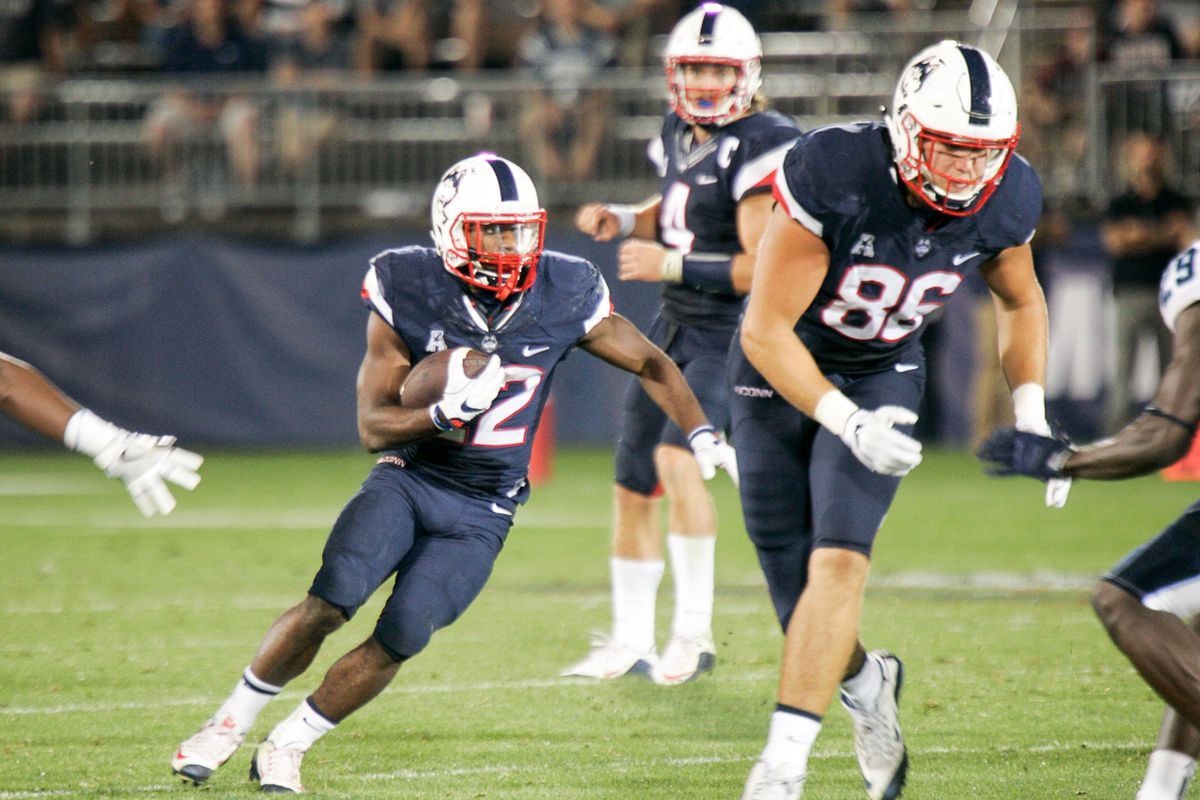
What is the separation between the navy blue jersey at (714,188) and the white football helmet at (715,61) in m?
0.07

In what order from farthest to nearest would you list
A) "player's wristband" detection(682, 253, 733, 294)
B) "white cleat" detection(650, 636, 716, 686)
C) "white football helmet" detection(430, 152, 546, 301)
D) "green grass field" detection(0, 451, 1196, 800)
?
"player's wristband" detection(682, 253, 733, 294)
"white cleat" detection(650, 636, 716, 686)
"white football helmet" detection(430, 152, 546, 301)
"green grass field" detection(0, 451, 1196, 800)

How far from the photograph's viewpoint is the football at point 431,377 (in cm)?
404

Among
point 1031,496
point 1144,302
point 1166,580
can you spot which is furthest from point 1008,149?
point 1144,302

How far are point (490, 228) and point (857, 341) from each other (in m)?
0.98

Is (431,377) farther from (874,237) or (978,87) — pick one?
(978,87)

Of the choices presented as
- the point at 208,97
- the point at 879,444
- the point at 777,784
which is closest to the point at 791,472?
the point at 879,444

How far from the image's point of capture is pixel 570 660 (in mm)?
5590

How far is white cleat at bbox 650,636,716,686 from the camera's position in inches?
207

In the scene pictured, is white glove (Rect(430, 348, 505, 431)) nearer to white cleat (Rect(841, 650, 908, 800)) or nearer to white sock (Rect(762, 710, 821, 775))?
white sock (Rect(762, 710, 821, 775))

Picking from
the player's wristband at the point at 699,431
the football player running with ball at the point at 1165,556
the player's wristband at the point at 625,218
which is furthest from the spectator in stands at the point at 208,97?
the football player running with ball at the point at 1165,556

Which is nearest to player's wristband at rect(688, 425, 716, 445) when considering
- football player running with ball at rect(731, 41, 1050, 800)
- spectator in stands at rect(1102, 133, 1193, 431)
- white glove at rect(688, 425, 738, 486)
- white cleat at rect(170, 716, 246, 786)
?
white glove at rect(688, 425, 738, 486)

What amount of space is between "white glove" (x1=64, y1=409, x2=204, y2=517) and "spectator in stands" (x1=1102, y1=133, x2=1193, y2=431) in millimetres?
8558

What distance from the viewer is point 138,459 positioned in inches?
149

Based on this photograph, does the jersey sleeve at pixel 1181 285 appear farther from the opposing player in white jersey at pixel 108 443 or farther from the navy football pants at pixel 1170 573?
the opposing player in white jersey at pixel 108 443
